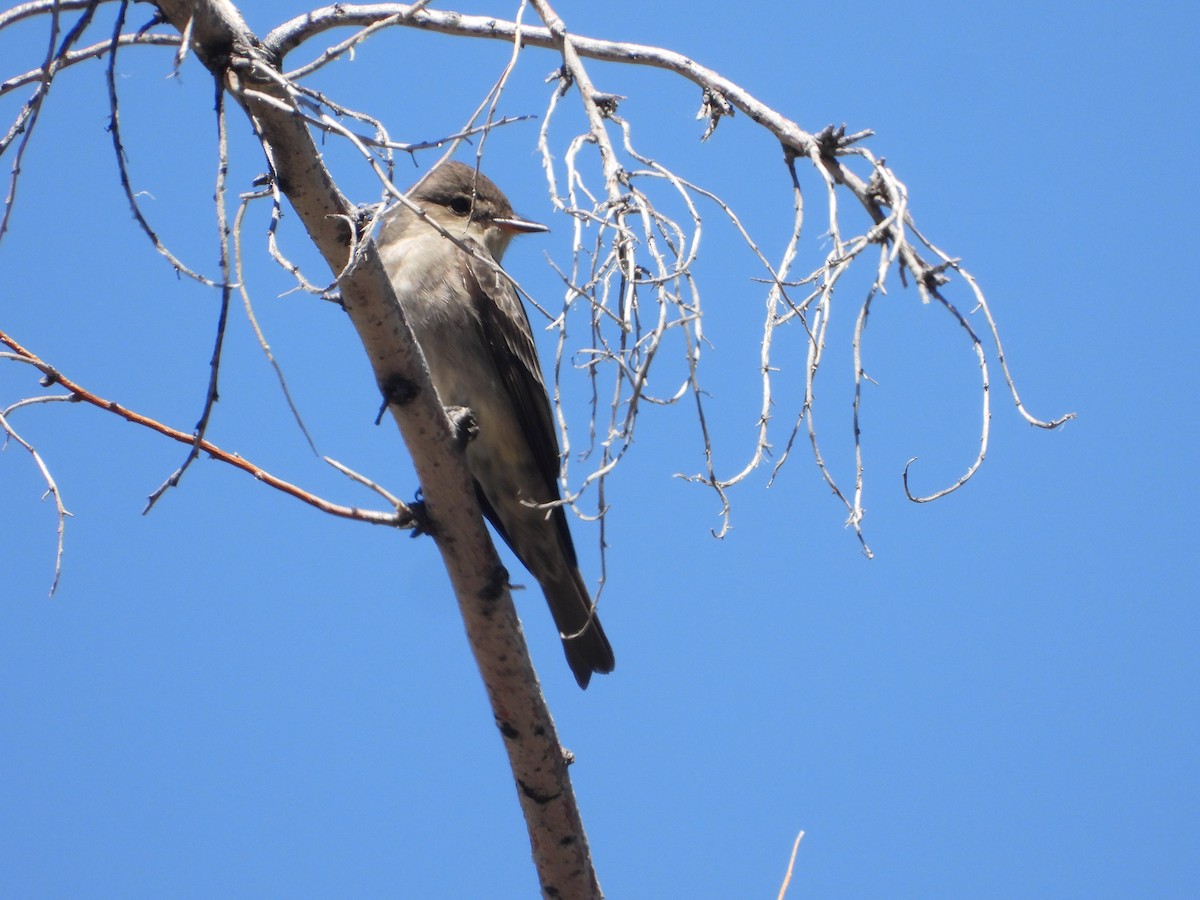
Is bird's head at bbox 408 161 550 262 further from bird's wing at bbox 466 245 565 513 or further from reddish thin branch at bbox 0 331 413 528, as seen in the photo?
reddish thin branch at bbox 0 331 413 528

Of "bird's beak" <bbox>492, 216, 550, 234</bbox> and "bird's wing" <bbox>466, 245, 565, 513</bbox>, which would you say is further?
"bird's beak" <bbox>492, 216, 550, 234</bbox>

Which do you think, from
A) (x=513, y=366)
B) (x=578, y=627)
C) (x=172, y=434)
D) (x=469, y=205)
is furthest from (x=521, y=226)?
(x=172, y=434)

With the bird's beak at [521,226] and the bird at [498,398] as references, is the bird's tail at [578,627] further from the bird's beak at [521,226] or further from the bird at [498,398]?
the bird's beak at [521,226]

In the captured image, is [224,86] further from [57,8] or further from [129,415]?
[129,415]

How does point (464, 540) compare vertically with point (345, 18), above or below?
below

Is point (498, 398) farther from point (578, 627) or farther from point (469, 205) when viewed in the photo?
point (469, 205)

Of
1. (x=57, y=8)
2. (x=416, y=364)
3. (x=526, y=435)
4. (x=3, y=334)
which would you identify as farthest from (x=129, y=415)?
→ (x=526, y=435)

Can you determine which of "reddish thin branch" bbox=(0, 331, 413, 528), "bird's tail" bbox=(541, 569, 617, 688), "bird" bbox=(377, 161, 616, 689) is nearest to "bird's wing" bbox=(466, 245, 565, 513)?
"bird" bbox=(377, 161, 616, 689)

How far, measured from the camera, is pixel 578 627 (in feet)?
15.9

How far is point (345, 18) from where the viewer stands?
271 centimetres

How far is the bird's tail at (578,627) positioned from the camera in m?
4.69

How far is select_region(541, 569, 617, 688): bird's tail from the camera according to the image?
185 inches

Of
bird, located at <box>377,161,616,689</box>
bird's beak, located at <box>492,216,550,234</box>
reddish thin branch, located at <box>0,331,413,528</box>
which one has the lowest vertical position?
reddish thin branch, located at <box>0,331,413,528</box>

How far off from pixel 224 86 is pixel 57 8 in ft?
1.19
